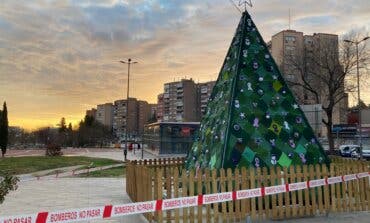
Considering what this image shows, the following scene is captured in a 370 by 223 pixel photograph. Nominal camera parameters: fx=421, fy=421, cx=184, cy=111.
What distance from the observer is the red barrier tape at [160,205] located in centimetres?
589

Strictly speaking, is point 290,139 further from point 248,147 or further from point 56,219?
point 56,219

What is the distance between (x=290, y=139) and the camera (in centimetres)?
1158

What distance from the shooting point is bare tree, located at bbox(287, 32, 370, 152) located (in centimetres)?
4016

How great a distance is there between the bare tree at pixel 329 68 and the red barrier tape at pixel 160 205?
3034 centimetres

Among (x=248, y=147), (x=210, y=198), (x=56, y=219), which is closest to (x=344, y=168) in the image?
(x=248, y=147)

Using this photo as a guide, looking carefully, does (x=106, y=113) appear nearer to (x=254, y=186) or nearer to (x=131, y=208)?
(x=254, y=186)

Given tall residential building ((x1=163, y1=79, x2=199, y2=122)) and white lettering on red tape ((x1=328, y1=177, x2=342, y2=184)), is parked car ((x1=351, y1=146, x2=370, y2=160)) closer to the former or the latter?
white lettering on red tape ((x1=328, y1=177, x2=342, y2=184))

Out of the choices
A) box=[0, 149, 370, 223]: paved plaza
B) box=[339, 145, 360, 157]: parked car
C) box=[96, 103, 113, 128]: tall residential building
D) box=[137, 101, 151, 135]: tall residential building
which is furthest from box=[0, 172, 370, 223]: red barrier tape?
box=[96, 103, 113, 128]: tall residential building

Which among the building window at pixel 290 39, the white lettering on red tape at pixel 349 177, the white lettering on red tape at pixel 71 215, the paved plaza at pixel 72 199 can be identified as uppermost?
the building window at pixel 290 39

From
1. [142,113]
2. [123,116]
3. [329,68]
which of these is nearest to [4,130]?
[329,68]

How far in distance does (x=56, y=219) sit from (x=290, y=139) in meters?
7.32

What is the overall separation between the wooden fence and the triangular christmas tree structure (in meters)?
0.73

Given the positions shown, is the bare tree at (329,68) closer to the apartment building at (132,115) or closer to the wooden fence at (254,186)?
the wooden fence at (254,186)

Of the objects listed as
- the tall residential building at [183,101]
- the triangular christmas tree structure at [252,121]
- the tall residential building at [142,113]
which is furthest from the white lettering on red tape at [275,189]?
the tall residential building at [142,113]
